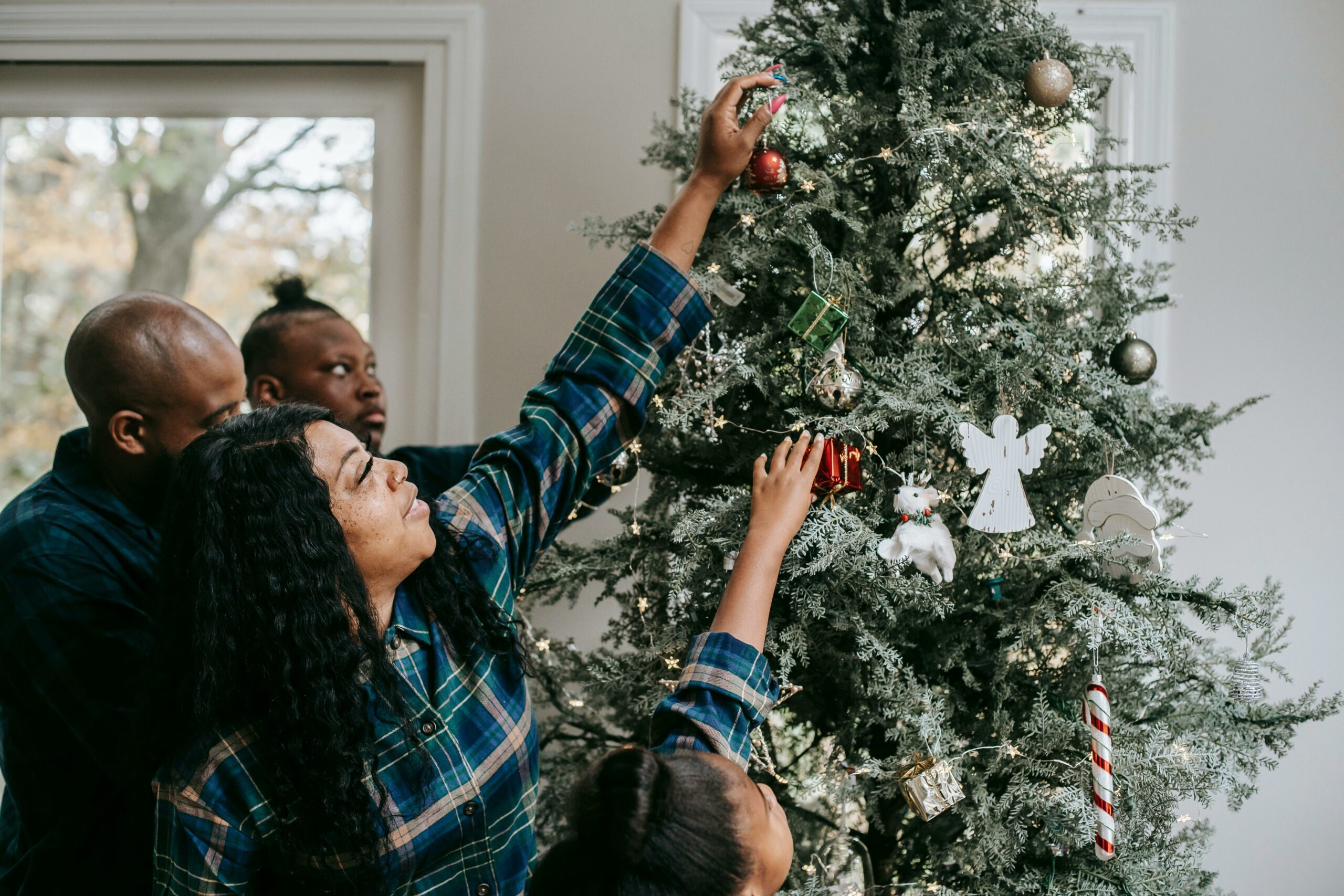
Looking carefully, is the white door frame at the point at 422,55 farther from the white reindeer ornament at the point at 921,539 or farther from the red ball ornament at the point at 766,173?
the white reindeer ornament at the point at 921,539

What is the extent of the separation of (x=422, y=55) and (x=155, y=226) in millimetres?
808

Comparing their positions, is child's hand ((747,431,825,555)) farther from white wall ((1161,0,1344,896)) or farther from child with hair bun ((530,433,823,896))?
white wall ((1161,0,1344,896))

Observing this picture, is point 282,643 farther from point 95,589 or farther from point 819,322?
point 819,322

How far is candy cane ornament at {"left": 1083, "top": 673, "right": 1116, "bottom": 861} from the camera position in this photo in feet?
3.41

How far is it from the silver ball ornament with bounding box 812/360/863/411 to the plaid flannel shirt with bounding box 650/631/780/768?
305mm

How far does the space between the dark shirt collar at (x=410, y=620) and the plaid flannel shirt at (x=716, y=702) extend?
0.31m

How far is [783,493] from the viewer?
1.09 metres

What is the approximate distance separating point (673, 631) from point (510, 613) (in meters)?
0.22

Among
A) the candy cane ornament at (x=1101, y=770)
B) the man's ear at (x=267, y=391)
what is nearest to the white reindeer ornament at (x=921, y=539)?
the candy cane ornament at (x=1101, y=770)

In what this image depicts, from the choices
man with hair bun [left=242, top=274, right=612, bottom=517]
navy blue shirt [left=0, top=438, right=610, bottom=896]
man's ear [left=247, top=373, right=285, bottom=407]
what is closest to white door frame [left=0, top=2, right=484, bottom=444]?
man with hair bun [left=242, top=274, right=612, bottom=517]

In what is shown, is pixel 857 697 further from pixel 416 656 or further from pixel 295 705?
pixel 295 705

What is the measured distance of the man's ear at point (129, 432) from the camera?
1.34 meters

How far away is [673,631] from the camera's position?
121 centimetres

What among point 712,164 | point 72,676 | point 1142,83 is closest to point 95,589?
point 72,676
